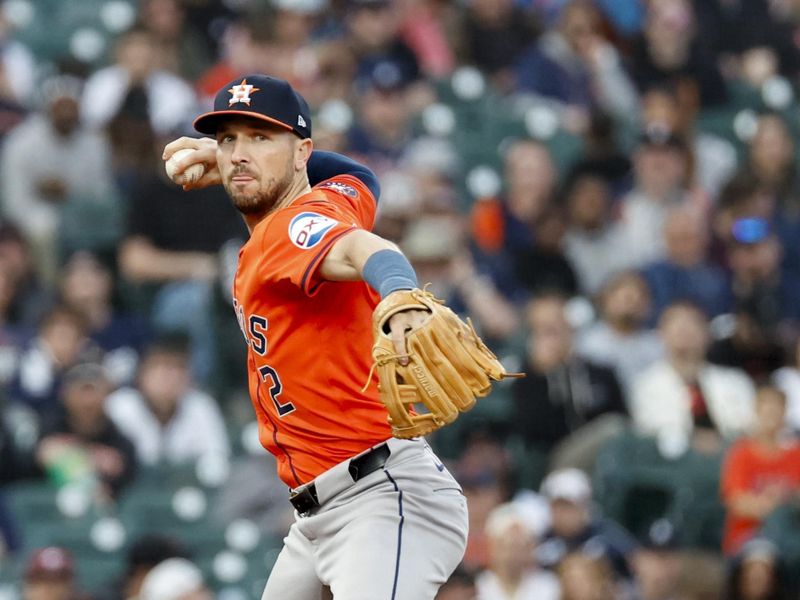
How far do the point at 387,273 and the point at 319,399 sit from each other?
0.67 m

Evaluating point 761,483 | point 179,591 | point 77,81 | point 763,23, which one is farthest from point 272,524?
point 763,23

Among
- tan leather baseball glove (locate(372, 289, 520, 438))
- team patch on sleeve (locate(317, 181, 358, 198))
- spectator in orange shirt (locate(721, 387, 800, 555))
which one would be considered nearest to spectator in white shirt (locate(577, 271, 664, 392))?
spectator in orange shirt (locate(721, 387, 800, 555))

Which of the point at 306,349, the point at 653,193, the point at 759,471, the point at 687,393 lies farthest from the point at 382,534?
the point at 653,193

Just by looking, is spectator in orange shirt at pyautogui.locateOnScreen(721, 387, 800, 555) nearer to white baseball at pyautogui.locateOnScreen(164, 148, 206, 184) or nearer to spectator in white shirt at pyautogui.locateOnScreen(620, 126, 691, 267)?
spectator in white shirt at pyautogui.locateOnScreen(620, 126, 691, 267)

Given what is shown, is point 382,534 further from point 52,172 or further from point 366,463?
point 52,172

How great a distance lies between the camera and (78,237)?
9.64m

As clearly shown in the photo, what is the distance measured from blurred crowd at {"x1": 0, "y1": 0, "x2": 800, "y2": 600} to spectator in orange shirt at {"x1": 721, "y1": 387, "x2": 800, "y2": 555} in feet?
0.05

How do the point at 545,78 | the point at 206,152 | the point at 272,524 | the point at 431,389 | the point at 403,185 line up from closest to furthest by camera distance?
the point at 431,389 → the point at 206,152 → the point at 272,524 → the point at 403,185 → the point at 545,78

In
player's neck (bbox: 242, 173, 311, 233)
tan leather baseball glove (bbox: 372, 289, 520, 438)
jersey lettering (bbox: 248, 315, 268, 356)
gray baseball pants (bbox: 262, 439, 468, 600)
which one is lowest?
gray baseball pants (bbox: 262, 439, 468, 600)

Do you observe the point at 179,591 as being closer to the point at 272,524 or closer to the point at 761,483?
the point at 272,524

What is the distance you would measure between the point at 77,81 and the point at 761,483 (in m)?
4.77

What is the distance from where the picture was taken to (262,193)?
174 inches

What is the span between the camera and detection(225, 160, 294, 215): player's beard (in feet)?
14.5

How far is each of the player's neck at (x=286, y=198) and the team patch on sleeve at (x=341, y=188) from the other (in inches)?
6.0
